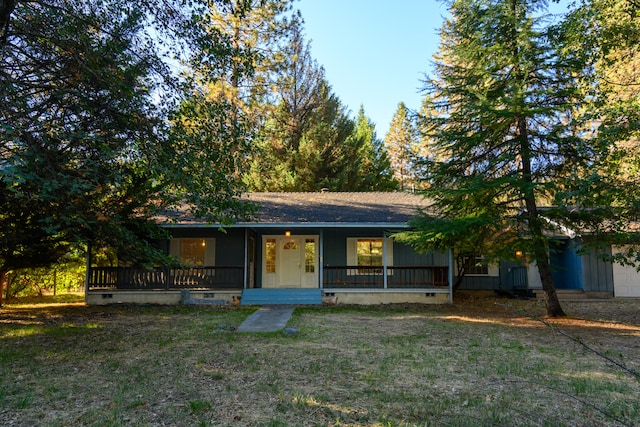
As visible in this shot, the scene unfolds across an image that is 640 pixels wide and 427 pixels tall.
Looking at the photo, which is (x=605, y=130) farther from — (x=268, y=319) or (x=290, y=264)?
(x=290, y=264)

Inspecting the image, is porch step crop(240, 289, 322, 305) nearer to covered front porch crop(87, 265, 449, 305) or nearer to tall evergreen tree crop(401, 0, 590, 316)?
covered front porch crop(87, 265, 449, 305)

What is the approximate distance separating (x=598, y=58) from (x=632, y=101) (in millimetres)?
1660

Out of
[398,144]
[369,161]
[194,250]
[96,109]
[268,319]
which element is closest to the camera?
[96,109]

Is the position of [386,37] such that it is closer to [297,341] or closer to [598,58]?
[598,58]

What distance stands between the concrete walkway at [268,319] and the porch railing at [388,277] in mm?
2576

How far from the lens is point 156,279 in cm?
1430

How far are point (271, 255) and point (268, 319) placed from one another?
5384mm

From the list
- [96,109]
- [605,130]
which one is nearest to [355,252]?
[605,130]

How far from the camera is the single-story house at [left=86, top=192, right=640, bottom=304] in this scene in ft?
46.2

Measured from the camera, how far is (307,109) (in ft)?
91.8

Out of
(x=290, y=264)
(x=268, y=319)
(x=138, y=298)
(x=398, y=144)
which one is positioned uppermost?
(x=398, y=144)

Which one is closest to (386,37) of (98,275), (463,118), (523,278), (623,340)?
(463,118)

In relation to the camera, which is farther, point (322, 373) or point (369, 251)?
point (369, 251)

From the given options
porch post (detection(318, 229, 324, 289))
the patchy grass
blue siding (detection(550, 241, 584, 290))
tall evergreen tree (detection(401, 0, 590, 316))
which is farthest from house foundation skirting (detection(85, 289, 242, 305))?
blue siding (detection(550, 241, 584, 290))
